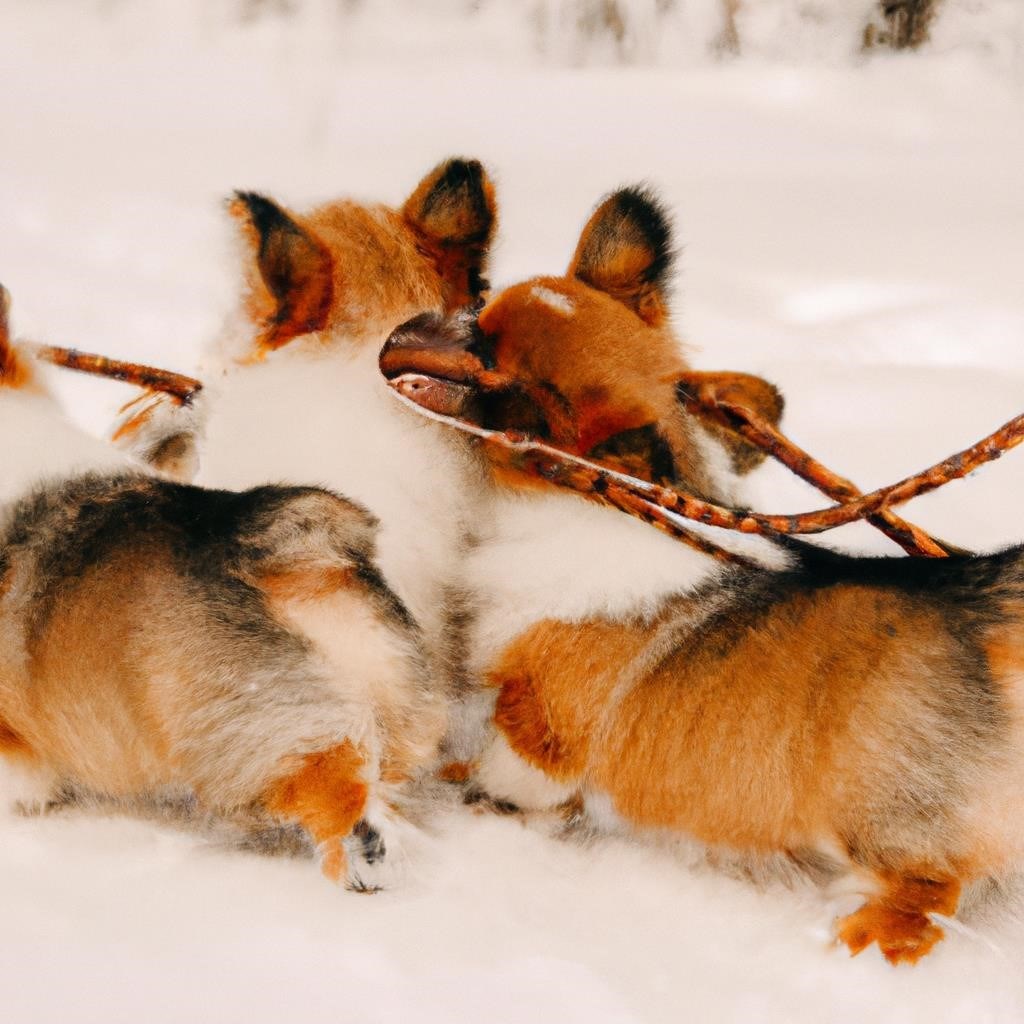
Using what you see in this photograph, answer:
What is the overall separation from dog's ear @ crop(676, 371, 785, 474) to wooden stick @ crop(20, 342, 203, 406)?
0.73 m

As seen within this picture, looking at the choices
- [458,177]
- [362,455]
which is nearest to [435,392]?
[362,455]

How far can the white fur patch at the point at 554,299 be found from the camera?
1525mm

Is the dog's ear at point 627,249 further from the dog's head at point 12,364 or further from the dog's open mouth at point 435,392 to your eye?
the dog's head at point 12,364

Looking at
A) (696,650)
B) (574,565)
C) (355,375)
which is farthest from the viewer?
(355,375)

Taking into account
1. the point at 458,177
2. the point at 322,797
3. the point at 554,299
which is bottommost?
the point at 322,797

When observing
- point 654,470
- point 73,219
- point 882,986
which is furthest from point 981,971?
point 73,219

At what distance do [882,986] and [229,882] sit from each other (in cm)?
73

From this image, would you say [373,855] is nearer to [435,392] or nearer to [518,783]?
[518,783]

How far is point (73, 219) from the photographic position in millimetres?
2379

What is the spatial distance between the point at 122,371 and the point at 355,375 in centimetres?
36

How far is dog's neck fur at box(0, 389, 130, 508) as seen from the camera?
140 cm

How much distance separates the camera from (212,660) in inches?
49.2

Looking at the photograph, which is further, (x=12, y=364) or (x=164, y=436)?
(x=164, y=436)

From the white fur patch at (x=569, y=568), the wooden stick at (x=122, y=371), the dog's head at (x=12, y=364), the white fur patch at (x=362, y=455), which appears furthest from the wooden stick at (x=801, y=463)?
the dog's head at (x=12, y=364)
